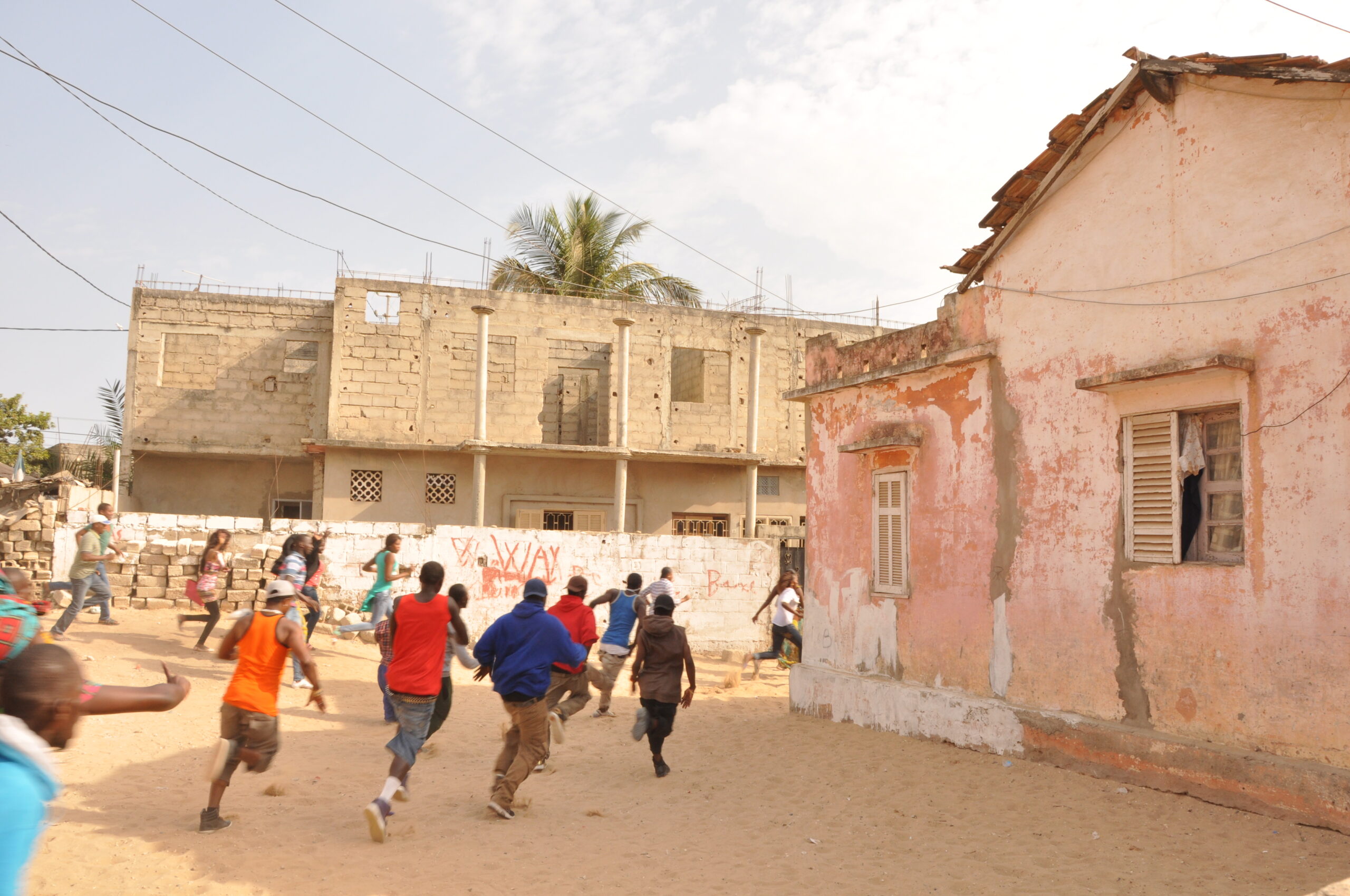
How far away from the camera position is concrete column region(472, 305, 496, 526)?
2122 centimetres

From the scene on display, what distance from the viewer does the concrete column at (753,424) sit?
2305 cm

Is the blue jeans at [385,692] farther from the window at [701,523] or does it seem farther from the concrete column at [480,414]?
the window at [701,523]

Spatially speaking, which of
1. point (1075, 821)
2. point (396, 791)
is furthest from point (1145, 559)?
point (396, 791)

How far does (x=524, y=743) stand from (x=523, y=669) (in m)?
0.53

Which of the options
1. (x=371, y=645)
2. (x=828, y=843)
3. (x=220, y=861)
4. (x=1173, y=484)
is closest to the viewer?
(x=220, y=861)

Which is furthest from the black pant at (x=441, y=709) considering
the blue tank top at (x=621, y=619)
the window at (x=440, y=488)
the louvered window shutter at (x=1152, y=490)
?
the window at (x=440, y=488)

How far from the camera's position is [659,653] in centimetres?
837

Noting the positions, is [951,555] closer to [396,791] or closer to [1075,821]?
[1075,821]

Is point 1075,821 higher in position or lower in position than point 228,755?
lower

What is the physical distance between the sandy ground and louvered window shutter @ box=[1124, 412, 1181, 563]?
187 centimetres

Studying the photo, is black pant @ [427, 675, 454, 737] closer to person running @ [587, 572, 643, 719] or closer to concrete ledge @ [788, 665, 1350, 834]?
person running @ [587, 572, 643, 719]

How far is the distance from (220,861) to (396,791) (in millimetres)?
1068

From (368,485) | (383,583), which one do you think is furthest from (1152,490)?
(368,485)

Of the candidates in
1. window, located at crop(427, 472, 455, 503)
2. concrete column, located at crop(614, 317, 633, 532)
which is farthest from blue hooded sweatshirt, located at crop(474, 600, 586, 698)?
window, located at crop(427, 472, 455, 503)
